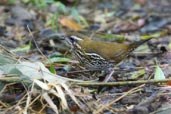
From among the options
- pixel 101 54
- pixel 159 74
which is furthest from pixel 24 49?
pixel 159 74

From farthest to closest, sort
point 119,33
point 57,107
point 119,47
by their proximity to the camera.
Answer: point 119,33 → point 119,47 → point 57,107

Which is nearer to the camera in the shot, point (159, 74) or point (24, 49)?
point (159, 74)

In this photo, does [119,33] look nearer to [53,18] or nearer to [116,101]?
[53,18]

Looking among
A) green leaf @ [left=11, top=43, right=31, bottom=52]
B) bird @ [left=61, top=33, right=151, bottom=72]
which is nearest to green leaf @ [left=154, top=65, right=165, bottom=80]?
bird @ [left=61, top=33, right=151, bottom=72]

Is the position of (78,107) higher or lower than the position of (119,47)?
lower

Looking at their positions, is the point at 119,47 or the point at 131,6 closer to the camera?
the point at 119,47

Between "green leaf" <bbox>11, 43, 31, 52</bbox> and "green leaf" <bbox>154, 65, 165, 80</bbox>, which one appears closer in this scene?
"green leaf" <bbox>154, 65, 165, 80</bbox>

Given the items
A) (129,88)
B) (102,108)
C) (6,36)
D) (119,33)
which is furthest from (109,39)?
(102,108)

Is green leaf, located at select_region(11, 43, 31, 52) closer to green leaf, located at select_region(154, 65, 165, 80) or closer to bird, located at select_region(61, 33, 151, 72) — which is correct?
bird, located at select_region(61, 33, 151, 72)

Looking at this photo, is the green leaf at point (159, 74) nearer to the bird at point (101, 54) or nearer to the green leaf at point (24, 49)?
the bird at point (101, 54)

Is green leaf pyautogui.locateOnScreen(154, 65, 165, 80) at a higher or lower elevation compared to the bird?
lower

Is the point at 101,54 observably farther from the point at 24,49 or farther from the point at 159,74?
the point at 24,49
